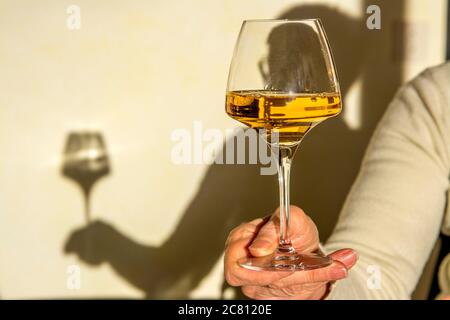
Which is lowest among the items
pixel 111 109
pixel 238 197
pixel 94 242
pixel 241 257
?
pixel 94 242

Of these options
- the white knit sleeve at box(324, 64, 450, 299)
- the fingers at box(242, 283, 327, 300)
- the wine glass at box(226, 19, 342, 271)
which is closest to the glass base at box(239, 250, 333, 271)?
the wine glass at box(226, 19, 342, 271)

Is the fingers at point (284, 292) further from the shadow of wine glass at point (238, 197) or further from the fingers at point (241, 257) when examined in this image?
the shadow of wine glass at point (238, 197)

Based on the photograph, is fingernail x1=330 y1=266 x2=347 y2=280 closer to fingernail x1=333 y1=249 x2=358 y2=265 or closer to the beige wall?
fingernail x1=333 y1=249 x2=358 y2=265

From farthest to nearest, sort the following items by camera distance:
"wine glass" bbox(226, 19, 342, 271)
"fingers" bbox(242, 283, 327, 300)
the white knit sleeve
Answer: the white knit sleeve < "fingers" bbox(242, 283, 327, 300) < "wine glass" bbox(226, 19, 342, 271)

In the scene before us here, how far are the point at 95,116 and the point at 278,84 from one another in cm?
108

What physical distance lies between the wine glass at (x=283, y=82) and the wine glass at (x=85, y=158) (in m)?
→ 1.05

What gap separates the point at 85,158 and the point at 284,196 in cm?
109

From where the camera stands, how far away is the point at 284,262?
88 cm

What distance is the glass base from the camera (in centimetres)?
87

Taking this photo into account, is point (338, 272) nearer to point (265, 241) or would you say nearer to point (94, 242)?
point (265, 241)

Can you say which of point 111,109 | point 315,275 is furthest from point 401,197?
point 111,109

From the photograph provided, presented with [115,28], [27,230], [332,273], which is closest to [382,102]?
[115,28]

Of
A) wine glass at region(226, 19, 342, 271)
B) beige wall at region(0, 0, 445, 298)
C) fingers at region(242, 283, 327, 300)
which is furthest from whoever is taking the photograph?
beige wall at region(0, 0, 445, 298)

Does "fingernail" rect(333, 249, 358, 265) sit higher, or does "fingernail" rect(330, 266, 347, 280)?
"fingernail" rect(333, 249, 358, 265)
